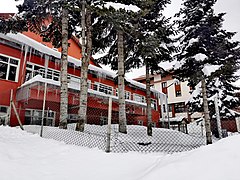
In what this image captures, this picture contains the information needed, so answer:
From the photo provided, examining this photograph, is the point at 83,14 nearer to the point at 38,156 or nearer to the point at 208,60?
the point at 208,60

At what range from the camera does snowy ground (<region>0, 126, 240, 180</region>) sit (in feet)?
7.96

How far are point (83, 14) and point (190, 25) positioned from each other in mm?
6020

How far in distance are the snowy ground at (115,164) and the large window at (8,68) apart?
9715 mm

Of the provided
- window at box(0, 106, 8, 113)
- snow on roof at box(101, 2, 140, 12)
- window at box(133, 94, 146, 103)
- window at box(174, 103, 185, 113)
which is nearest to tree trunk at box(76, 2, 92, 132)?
snow on roof at box(101, 2, 140, 12)

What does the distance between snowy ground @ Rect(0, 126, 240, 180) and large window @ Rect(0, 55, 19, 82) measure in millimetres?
9715

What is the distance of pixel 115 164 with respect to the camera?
13.0 ft

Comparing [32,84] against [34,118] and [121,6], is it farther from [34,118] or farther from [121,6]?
[121,6]

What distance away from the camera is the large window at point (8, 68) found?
A: 44.4 feet

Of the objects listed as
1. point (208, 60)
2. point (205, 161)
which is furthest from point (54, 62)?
point (205, 161)

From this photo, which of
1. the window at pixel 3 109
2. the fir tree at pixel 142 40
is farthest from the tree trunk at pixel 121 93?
the window at pixel 3 109

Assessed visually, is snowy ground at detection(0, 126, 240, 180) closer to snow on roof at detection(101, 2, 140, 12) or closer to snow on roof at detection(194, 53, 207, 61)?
snow on roof at detection(101, 2, 140, 12)

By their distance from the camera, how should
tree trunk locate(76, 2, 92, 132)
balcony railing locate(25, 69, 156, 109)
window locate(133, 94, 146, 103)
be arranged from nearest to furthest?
tree trunk locate(76, 2, 92, 132) < balcony railing locate(25, 69, 156, 109) < window locate(133, 94, 146, 103)

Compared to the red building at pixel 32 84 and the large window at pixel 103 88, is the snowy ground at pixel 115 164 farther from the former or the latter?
the large window at pixel 103 88

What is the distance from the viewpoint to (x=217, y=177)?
7.13ft
